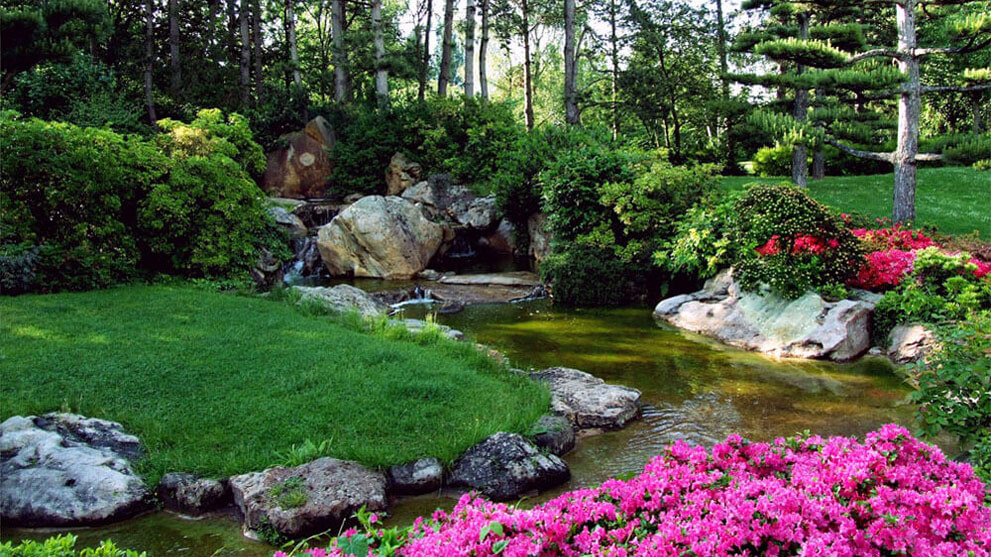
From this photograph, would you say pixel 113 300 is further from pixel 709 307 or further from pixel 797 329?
pixel 797 329

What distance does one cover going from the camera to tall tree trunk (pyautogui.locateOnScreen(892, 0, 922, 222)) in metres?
11.5

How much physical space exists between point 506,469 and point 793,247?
21.6 feet

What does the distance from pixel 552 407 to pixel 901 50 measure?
10.2m

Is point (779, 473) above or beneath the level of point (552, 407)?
above

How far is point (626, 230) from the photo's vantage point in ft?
40.0

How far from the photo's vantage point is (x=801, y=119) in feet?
46.8

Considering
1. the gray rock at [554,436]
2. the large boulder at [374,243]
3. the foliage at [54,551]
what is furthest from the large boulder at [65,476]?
the large boulder at [374,243]

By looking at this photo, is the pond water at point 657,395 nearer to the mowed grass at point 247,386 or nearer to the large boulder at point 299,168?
the mowed grass at point 247,386

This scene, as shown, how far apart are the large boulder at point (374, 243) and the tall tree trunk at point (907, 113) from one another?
33.0 ft

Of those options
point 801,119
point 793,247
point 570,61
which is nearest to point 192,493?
point 793,247

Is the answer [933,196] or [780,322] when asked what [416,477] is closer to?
[780,322]

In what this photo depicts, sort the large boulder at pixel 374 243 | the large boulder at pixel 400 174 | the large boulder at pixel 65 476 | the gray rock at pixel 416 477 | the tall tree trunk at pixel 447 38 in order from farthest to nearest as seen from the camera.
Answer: the tall tree trunk at pixel 447 38 → the large boulder at pixel 400 174 → the large boulder at pixel 374 243 → the gray rock at pixel 416 477 → the large boulder at pixel 65 476

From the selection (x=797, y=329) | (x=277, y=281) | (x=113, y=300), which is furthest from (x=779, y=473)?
(x=277, y=281)

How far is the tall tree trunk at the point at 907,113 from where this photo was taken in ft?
37.8
